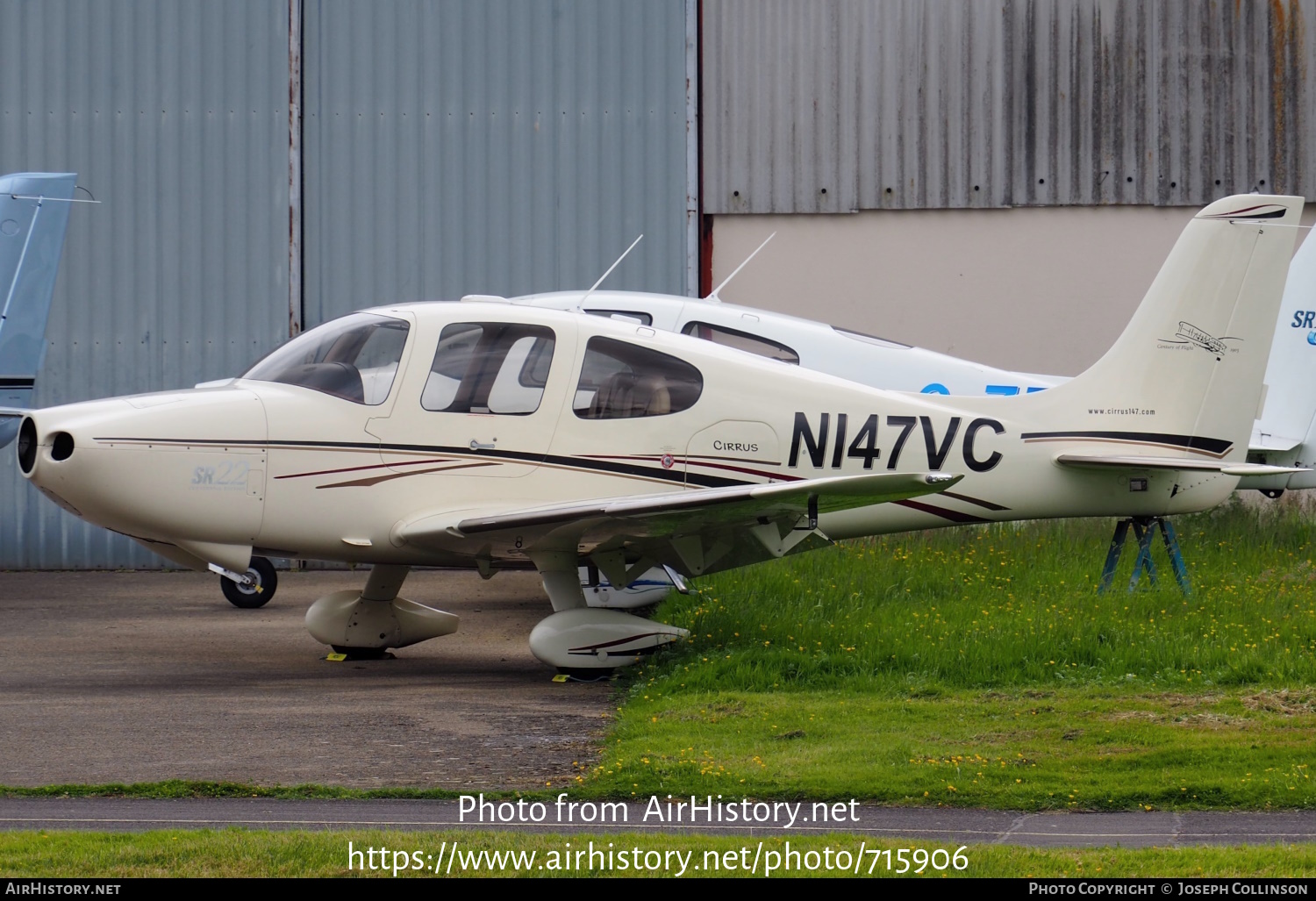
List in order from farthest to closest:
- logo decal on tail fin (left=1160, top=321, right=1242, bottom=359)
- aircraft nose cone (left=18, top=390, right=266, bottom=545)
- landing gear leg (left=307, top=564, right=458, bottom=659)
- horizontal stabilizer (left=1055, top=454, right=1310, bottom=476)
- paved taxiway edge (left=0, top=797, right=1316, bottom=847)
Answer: logo decal on tail fin (left=1160, top=321, right=1242, bottom=359), landing gear leg (left=307, top=564, right=458, bottom=659), horizontal stabilizer (left=1055, top=454, right=1310, bottom=476), aircraft nose cone (left=18, top=390, right=266, bottom=545), paved taxiway edge (left=0, top=797, right=1316, bottom=847)

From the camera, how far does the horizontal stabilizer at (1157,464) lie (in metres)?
8.79

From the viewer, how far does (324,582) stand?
48.0ft

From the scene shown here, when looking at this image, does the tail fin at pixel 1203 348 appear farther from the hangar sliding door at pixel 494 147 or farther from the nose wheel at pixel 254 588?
the hangar sliding door at pixel 494 147

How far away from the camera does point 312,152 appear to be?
15.9m

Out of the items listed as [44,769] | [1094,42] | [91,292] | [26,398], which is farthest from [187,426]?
[1094,42]

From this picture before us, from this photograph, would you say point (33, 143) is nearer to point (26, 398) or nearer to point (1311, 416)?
point (26, 398)

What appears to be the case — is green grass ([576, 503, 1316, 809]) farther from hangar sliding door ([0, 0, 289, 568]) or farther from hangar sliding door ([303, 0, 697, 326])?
hangar sliding door ([0, 0, 289, 568])

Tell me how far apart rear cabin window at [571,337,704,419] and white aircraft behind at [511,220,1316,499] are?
2.63 m

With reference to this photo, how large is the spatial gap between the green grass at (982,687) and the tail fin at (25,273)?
5690 mm

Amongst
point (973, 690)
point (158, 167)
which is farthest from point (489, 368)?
point (158, 167)

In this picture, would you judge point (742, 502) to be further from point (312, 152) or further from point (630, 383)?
point (312, 152)

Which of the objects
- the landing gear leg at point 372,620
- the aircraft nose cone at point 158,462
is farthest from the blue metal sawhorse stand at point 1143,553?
the aircraft nose cone at point 158,462

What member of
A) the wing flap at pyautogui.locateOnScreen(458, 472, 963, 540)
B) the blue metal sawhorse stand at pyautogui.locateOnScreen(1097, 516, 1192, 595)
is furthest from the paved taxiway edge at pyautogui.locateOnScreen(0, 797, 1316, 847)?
the blue metal sawhorse stand at pyautogui.locateOnScreen(1097, 516, 1192, 595)

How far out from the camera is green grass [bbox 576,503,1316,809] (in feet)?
19.4
